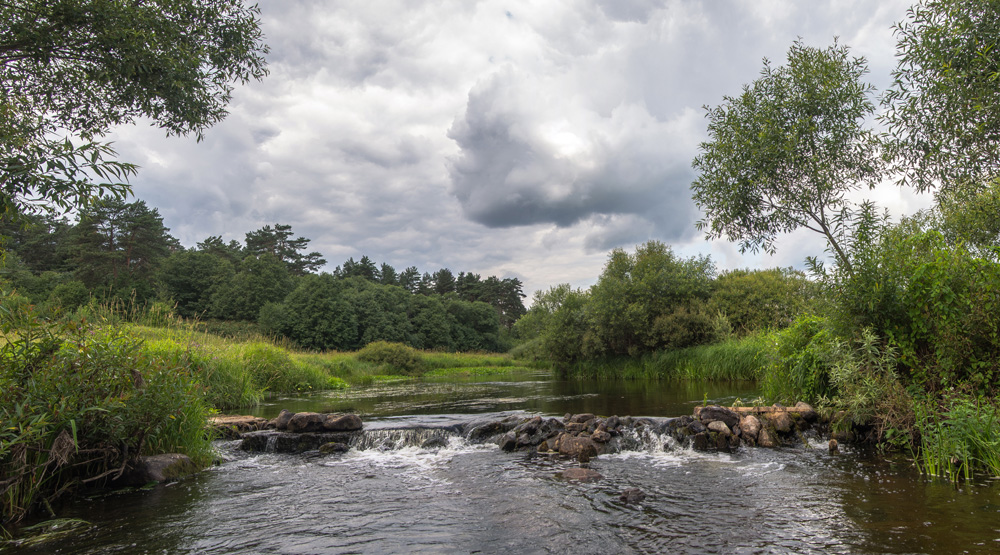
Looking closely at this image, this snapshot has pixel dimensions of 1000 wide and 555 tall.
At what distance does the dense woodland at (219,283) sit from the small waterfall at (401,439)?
144 feet

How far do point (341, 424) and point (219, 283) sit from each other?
67302mm

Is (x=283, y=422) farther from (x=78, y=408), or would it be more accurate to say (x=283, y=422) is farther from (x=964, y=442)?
(x=964, y=442)

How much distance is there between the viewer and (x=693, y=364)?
90.2 feet

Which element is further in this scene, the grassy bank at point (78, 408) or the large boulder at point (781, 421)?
the large boulder at point (781, 421)

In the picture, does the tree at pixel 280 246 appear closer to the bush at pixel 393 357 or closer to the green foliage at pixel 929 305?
the bush at pixel 393 357

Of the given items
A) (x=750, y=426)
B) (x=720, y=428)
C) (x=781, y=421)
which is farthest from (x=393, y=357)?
(x=781, y=421)

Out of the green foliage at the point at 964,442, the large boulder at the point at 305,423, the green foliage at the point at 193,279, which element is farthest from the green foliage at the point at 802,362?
the green foliage at the point at 193,279

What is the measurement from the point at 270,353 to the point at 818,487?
928 inches

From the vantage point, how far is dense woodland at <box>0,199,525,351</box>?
54.7 m

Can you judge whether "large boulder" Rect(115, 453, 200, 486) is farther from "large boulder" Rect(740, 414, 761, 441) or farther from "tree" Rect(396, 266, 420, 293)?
"tree" Rect(396, 266, 420, 293)

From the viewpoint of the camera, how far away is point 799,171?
13.3 m

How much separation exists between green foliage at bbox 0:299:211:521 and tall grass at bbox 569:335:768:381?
18200 mm

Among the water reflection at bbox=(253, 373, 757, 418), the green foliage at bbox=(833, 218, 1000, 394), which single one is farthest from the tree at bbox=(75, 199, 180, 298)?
the green foliage at bbox=(833, 218, 1000, 394)

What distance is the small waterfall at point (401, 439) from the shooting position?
38.3ft
